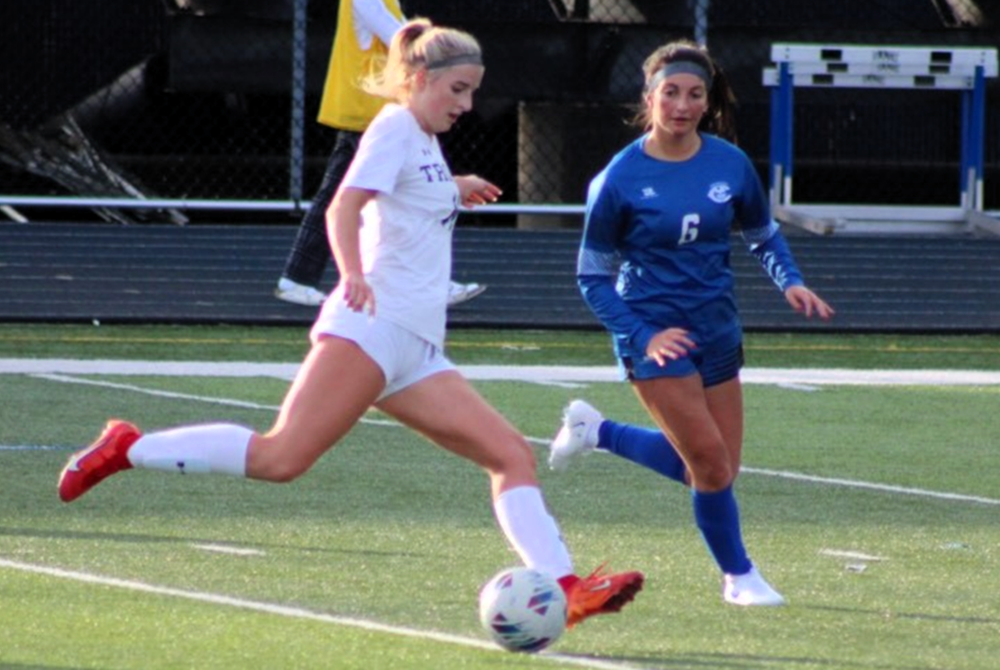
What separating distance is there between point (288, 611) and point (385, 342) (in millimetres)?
860

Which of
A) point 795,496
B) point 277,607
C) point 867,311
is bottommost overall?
point 867,311

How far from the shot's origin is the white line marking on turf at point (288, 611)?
6223mm

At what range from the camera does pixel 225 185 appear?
736 inches

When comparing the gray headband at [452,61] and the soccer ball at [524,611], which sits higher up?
the gray headband at [452,61]

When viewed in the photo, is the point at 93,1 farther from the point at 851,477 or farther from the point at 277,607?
the point at 277,607

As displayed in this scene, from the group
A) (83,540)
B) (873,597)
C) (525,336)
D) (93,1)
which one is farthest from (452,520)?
(93,1)

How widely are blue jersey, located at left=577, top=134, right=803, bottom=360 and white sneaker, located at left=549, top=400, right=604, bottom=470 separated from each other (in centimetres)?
96

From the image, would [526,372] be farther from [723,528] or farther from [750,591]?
[750,591]

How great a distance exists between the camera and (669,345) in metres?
6.86

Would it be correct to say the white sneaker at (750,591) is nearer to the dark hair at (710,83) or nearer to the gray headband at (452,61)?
the dark hair at (710,83)

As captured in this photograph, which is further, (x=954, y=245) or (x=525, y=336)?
(x=954, y=245)

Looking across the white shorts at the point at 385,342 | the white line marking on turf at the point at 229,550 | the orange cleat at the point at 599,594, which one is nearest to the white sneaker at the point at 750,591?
the orange cleat at the point at 599,594

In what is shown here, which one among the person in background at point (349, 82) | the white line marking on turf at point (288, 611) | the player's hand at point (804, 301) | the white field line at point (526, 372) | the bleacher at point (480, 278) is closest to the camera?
the white line marking on turf at point (288, 611)

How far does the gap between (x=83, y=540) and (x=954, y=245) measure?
1055 centimetres
